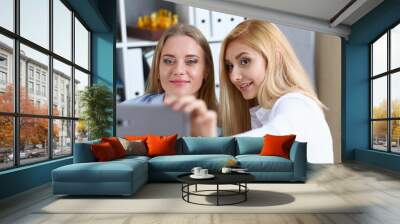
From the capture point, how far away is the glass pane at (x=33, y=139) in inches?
208

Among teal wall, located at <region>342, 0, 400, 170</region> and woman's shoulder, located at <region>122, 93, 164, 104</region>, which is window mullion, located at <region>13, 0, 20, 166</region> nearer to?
woman's shoulder, located at <region>122, 93, 164, 104</region>

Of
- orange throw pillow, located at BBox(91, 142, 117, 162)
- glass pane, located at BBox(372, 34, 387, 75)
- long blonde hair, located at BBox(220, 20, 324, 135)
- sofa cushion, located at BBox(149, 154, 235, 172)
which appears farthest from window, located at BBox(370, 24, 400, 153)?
orange throw pillow, located at BBox(91, 142, 117, 162)

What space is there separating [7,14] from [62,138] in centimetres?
255

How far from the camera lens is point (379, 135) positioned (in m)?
8.29

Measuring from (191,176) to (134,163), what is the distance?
36.1 inches

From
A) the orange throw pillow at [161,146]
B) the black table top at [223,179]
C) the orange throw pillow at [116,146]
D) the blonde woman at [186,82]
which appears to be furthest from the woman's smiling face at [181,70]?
the black table top at [223,179]

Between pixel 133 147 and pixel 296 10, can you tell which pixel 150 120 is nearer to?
pixel 133 147

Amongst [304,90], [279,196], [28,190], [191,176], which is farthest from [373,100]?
[28,190]

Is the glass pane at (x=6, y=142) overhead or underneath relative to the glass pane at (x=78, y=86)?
underneath

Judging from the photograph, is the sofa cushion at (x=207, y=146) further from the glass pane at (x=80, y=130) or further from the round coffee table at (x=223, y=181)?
the glass pane at (x=80, y=130)

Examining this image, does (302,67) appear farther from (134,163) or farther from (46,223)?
(46,223)

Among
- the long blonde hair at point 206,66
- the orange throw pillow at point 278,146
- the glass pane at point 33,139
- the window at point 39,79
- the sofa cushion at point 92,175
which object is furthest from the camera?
the long blonde hair at point 206,66

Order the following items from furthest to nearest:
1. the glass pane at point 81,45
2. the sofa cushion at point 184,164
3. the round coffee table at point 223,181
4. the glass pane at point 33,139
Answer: the glass pane at point 81,45 → the sofa cushion at point 184,164 → the glass pane at point 33,139 → the round coffee table at point 223,181

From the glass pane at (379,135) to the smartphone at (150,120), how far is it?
402 centimetres
